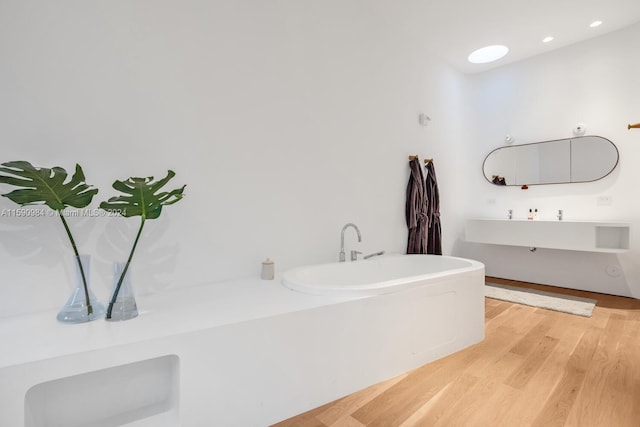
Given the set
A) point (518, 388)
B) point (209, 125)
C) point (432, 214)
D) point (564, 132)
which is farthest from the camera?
point (564, 132)

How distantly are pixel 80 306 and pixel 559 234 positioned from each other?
4.21 m

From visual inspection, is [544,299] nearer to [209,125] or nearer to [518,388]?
[518,388]

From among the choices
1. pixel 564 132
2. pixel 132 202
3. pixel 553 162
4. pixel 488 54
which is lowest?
pixel 132 202

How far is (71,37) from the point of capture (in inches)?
63.9

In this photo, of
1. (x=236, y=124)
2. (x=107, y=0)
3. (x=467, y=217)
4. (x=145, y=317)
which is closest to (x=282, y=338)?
(x=145, y=317)

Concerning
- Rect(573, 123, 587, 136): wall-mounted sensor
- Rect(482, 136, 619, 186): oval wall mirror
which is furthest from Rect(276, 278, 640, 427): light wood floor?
Rect(573, 123, 587, 136): wall-mounted sensor

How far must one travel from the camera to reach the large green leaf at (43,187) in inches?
49.6

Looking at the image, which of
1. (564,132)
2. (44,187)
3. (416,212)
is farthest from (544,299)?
(44,187)

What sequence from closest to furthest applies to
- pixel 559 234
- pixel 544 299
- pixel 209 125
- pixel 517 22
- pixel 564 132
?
pixel 209 125 < pixel 517 22 < pixel 544 299 < pixel 559 234 < pixel 564 132

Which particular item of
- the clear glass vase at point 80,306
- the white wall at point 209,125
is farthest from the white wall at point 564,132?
the clear glass vase at point 80,306

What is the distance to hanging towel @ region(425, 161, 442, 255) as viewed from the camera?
3535 mm

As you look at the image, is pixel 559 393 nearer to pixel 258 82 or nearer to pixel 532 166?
pixel 258 82

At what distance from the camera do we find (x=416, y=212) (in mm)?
3336

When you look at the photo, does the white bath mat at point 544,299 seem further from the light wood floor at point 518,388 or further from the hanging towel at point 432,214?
the hanging towel at point 432,214
